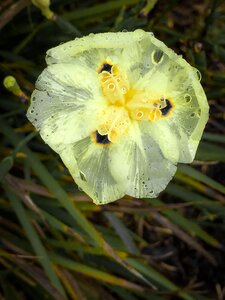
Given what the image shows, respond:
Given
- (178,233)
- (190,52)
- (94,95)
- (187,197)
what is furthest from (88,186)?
(178,233)

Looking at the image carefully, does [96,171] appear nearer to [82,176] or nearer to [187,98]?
[82,176]

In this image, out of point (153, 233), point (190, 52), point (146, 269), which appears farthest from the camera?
point (153, 233)

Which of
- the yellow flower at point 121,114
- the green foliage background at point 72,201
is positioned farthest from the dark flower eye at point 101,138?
the green foliage background at point 72,201

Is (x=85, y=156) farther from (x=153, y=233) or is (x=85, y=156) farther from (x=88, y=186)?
(x=153, y=233)

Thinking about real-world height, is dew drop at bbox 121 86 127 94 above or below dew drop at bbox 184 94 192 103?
above

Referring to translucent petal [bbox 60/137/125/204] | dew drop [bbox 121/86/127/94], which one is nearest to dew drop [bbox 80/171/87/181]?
translucent petal [bbox 60/137/125/204]

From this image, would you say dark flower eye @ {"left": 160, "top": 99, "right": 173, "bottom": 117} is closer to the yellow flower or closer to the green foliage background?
the yellow flower

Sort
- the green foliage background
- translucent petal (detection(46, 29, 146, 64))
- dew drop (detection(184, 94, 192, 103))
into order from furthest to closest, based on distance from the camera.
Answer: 1. the green foliage background
2. dew drop (detection(184, 94, 192, 103))
3. translucent petal (detection(46, 29, 146, 64))

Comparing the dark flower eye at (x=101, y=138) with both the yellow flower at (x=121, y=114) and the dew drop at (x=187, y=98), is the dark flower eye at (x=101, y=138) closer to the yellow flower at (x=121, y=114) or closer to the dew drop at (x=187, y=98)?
the yellow flower at (x=121, y=114)
